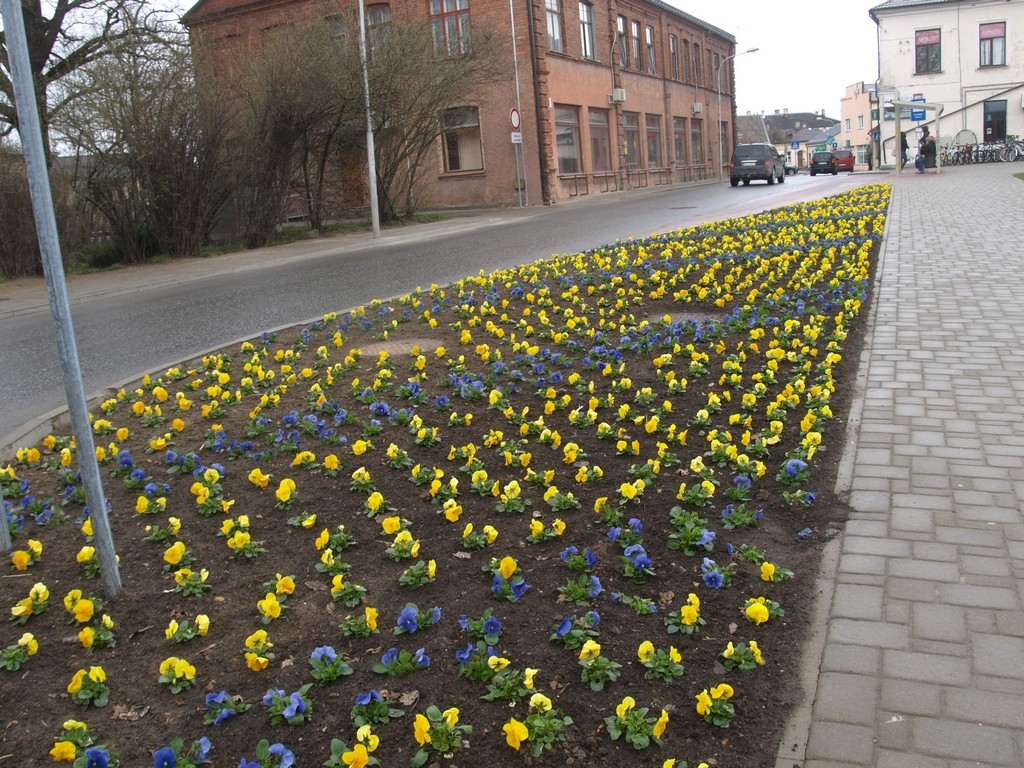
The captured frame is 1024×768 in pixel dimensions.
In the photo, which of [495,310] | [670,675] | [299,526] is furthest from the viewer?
[495,310]

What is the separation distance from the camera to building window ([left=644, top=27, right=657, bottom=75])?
47.8m

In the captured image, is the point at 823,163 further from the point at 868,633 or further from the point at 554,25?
the point at 868,633

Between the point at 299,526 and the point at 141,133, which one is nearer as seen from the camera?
the point at 299,526

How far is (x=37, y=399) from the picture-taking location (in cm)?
723

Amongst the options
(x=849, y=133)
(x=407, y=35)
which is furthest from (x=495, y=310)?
(x=849, y=133)

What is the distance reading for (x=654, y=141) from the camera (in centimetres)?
4894

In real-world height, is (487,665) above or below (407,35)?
below

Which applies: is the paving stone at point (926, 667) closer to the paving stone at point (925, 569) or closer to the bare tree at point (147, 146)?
the paving stone at point (925, 569)

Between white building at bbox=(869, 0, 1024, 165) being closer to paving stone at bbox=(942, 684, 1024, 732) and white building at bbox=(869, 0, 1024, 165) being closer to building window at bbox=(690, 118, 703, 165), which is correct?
building window at bbox=(690, 118, 703, 165)

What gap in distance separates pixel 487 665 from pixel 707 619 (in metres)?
0.83

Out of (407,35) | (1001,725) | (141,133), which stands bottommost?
(1001,725)

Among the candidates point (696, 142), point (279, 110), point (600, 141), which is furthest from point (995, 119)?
point (279, 110)

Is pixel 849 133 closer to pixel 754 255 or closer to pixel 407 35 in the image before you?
pixel 407 35

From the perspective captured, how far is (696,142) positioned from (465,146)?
2594 cm
